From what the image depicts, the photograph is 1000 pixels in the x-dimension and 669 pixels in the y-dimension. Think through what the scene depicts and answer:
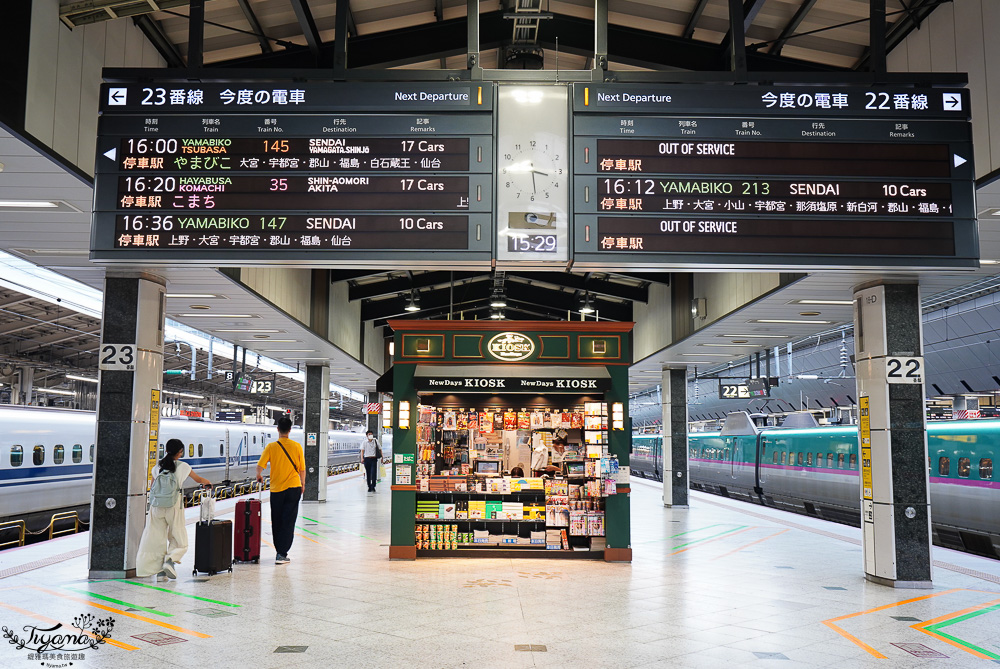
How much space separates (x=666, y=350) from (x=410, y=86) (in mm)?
13298

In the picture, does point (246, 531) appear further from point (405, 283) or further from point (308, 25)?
point (405, 283)

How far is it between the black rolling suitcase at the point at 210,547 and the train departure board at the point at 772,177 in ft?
20.4

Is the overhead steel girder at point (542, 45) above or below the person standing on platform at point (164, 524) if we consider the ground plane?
above

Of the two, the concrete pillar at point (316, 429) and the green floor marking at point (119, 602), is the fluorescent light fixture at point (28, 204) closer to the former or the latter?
the green floor marking at point (119, 602)

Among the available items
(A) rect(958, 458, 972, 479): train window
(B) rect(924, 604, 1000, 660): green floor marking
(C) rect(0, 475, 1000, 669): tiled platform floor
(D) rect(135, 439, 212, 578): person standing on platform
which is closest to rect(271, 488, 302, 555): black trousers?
(C) rect(0, 475, 1000, 669): tiled platform floor

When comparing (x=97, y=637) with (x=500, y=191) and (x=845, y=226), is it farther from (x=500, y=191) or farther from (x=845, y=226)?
(x=845, y=226)

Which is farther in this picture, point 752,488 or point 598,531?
point 752,488

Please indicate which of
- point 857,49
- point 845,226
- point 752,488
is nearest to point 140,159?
point 845,226

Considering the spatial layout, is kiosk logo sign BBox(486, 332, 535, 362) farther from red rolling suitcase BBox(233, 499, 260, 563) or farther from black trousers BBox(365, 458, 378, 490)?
black trousers BBox(365, 458, 378, 490)

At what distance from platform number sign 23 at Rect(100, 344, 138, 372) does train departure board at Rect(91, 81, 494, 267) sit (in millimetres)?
3801

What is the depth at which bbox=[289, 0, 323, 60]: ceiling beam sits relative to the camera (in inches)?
298

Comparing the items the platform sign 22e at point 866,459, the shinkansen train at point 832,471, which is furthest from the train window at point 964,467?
the platform sign 22e at point 866,459

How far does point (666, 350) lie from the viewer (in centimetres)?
1866

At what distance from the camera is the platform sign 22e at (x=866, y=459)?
391 inches
